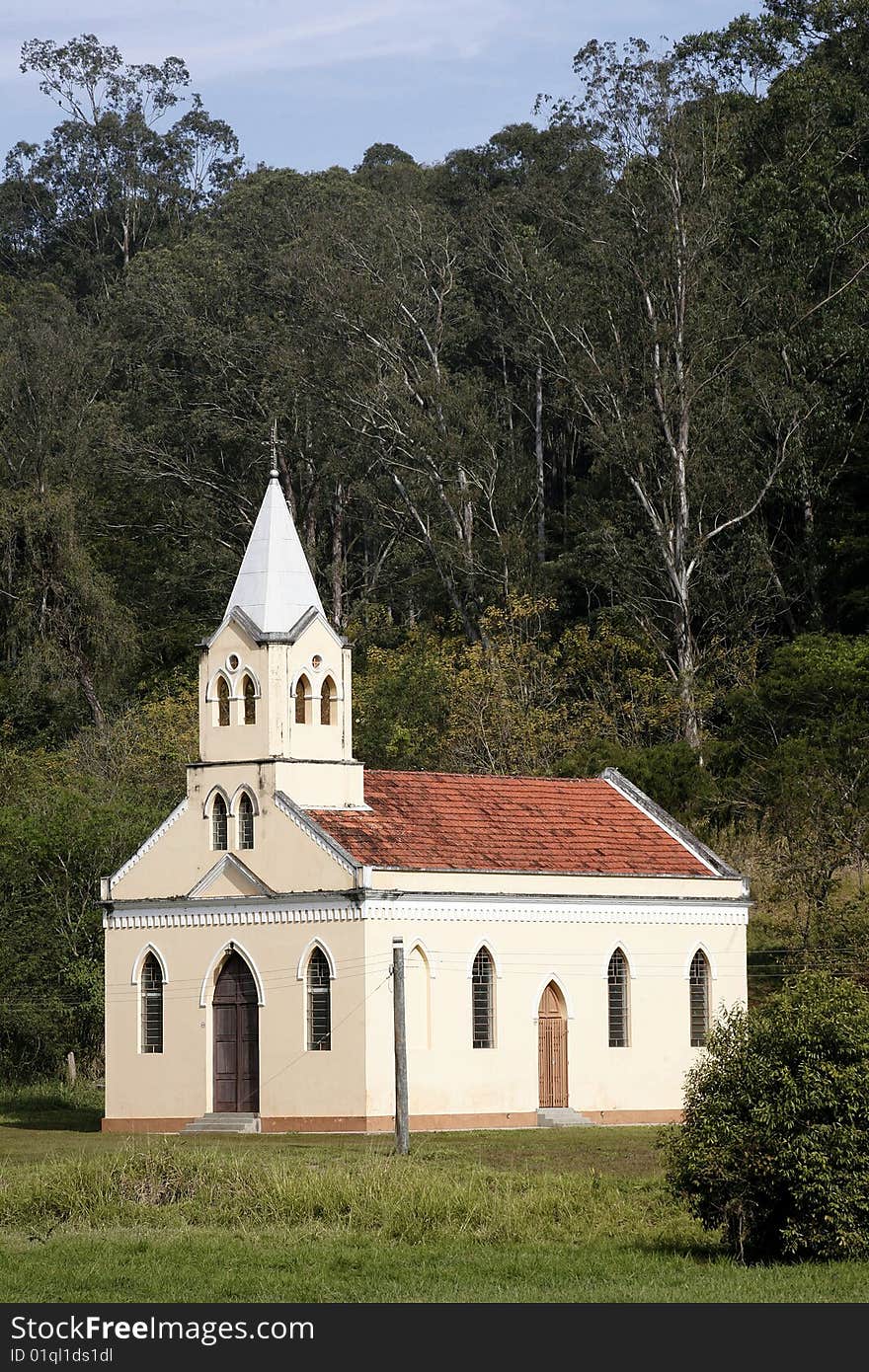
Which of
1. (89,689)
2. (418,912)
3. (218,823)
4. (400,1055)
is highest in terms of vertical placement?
(89,689)

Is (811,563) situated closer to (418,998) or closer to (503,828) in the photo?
(503,828)

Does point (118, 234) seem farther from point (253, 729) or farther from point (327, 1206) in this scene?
→ point (327, 1206)

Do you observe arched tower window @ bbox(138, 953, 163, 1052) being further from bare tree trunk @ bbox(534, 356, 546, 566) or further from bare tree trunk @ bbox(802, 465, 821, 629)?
bare tree trunk @ bbox(534, 356, 546, 566)

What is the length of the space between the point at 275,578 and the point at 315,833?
5.90 m

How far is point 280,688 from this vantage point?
47812 millimetres

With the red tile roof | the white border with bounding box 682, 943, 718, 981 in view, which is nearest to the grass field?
the red tile roof

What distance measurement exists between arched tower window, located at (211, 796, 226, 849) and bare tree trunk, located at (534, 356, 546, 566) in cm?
3402

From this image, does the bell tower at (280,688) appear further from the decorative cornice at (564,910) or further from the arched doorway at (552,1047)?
the arched doorway at (552,1047)

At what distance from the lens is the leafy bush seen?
2517cm

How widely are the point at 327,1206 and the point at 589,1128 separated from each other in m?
18.1

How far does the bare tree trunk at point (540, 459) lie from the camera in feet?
271

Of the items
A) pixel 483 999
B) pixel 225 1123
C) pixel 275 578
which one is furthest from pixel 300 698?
pixel 225 1123

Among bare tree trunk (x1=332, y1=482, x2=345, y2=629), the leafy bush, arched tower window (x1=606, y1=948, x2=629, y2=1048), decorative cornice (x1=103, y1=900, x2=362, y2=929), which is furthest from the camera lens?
bare tree trunk (x1=332, y1=482, x2=345, y2=629)

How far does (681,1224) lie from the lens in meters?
28.0
